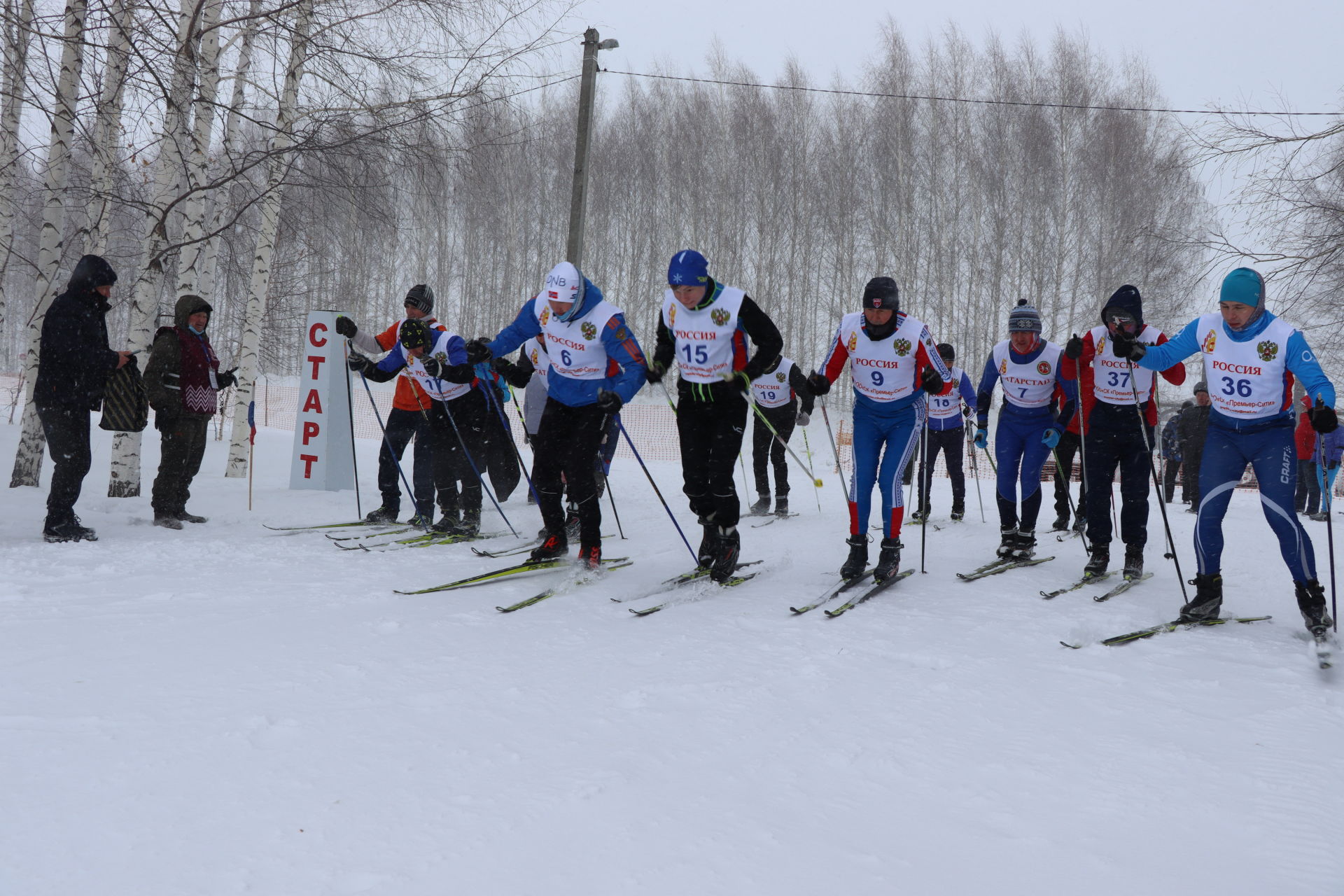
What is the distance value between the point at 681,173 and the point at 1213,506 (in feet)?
89.8

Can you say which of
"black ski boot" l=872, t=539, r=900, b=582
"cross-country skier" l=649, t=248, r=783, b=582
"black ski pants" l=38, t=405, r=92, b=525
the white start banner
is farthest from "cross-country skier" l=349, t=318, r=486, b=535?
"black ski boot" l=872, t=539, r=900, b=582

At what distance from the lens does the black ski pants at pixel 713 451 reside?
5.12m

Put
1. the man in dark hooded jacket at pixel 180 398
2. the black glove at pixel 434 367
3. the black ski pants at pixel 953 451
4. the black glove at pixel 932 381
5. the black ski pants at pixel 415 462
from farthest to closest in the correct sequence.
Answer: the black ski pants at pixel 953 451 → the black ski pants at pixel 415 462 → the man in dark hooded jacket at pixel 180 398 → the black glove at pixel 434 367 → the black glove at pixel 932 381

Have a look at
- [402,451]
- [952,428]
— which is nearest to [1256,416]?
[952,428]

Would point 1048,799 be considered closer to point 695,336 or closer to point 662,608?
point 662,608

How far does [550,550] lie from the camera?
5.17 meters

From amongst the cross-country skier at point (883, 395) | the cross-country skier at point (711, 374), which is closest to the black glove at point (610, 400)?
the cross-country skier at point (711, 374)

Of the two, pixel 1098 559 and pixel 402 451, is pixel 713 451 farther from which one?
pixel 402 451

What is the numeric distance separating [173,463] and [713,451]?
408cm

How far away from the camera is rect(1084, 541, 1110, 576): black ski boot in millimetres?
5500

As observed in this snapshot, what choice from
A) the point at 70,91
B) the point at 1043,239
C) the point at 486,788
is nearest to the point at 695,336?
the point at 486,788

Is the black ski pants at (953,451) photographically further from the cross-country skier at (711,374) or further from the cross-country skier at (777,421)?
the cross-country skier at (711,374)

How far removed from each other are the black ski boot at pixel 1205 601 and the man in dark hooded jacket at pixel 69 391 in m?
6.35

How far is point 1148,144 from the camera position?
27.1m
